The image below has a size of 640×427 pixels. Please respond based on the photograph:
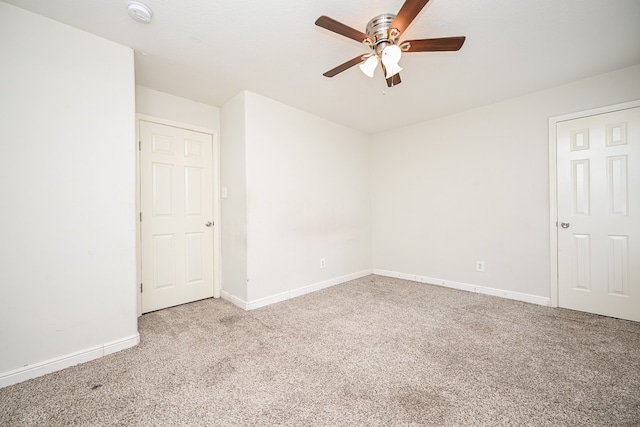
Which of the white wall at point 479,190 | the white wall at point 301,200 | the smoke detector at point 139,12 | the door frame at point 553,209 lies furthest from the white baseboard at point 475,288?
the smoke detector at point 139,12

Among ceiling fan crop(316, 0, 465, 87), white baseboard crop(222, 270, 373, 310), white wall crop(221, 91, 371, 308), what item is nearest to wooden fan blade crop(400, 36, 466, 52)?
ceiling fan crop(316, 0, 465, 87)

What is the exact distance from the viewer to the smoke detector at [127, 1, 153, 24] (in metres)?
1.70

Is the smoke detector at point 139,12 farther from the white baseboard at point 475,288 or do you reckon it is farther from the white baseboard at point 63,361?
the white baseboard at point 475,288

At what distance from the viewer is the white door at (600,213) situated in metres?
2.54

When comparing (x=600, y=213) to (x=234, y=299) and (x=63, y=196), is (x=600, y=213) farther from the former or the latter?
(x=63, y=196)

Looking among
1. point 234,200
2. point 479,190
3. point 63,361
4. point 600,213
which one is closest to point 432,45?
point 479,190

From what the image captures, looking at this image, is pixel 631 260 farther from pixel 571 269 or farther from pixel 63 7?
pixel 63 7

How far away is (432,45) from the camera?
1701 millimetres

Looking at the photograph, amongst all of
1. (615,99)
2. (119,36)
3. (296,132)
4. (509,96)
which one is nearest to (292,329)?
(296,132)

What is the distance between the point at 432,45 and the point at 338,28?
64cm

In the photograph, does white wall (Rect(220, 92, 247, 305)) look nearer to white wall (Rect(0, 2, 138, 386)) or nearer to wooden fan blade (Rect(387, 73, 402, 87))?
white wall (Rect(0, 2, 138, 386))

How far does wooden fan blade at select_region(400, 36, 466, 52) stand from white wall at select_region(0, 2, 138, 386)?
2.18m

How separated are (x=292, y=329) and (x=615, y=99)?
390cm

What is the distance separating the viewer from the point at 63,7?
173 cm
